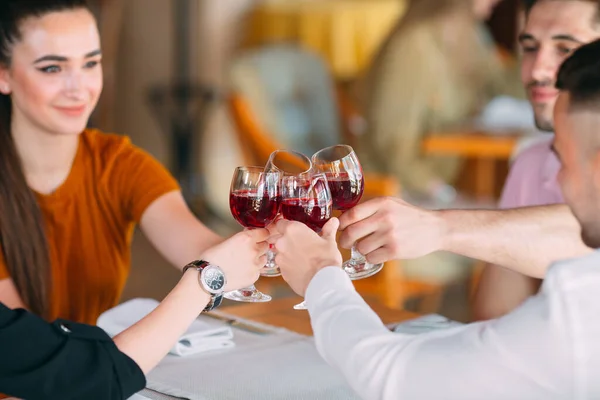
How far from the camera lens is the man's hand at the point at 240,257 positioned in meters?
1.61

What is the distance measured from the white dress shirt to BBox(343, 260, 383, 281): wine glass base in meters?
0.54

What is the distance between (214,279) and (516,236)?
2.20 ft

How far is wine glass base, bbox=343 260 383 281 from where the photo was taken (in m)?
1.82

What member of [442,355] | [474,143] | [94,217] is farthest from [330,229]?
[474,143]

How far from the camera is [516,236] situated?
192 centimetres

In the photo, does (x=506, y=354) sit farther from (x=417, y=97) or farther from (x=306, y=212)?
(x=417, y=97)

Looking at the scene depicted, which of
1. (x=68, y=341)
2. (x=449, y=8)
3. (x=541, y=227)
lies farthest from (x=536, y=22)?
(x=449, y=8)

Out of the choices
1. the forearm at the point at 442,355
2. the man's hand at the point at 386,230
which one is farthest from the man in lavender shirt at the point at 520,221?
the forearm at the point at 442,355

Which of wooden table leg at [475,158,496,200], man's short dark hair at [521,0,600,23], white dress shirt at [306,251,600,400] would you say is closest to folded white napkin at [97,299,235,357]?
white dress shirt at [306,251,600,400]

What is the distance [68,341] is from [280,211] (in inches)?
18.4

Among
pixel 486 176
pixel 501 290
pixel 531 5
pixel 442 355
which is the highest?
pixel 531 5

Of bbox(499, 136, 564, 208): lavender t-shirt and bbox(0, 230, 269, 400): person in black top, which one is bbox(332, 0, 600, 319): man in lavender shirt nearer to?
bbox(499, 136, 564, 208): lavender t-shirt

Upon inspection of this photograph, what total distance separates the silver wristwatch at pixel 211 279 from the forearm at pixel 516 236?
1.63ft

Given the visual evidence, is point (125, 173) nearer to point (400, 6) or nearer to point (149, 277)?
point (149, 277)
